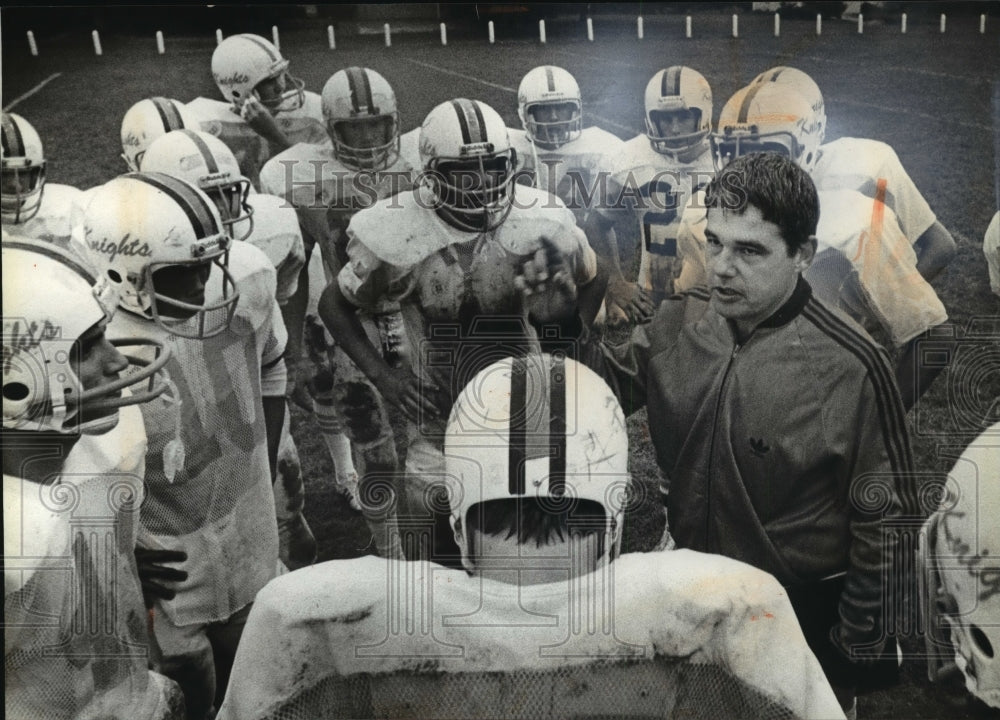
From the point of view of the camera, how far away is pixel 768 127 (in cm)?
A: 340

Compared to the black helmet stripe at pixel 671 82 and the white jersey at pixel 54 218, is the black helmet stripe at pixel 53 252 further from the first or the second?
the black helmet stripe at pixel 671 82

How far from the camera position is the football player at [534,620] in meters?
3.28

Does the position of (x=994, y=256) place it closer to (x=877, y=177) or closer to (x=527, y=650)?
(x=877, y=177)

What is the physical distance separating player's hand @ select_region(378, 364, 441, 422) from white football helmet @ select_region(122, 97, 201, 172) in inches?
37.2

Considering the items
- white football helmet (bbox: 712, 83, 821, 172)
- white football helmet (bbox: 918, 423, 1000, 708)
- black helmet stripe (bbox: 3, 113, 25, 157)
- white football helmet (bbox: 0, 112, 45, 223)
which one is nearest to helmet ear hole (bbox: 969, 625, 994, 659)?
white football helmet (bbox: 918, 423, 1000, 708)

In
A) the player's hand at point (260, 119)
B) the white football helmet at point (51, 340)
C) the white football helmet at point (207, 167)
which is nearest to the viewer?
the white football helmet at point (51, 340)

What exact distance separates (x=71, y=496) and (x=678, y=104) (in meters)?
2.08

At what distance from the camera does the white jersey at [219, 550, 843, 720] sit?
A: 10.8 ft

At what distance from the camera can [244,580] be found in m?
3.48

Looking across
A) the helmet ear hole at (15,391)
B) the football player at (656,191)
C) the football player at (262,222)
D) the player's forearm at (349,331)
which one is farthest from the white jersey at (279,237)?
the football player at (656,191)

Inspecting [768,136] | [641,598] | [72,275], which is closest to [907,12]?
[768,136]

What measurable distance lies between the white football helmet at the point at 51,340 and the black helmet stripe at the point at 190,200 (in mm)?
295

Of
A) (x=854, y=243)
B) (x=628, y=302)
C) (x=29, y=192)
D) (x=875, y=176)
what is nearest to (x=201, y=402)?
(x=29, y=192)

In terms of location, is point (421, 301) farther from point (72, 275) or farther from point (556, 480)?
point (72, 275)
